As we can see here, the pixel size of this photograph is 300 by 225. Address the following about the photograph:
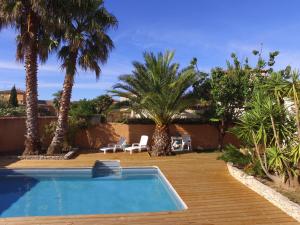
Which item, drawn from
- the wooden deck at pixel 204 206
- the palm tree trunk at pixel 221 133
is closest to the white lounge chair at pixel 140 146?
the palm tree trunk at pixel 221 133

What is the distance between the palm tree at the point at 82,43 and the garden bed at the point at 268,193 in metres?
8.27

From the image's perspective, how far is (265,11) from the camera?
1642 centimetres

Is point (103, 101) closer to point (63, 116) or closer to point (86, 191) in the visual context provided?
point (63, 116)

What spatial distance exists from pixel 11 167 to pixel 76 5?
7.25 metres

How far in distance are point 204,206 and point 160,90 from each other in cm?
880

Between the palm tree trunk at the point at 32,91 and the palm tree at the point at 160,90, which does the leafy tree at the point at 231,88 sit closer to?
the palm tree at the point at 160,90

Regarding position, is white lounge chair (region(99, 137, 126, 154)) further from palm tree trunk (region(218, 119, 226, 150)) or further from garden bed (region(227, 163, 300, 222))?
garden bed (region(227, 163, 300, 222))

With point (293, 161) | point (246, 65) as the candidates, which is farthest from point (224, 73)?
point (293, 161)

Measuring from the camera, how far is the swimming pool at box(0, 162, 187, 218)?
897cm

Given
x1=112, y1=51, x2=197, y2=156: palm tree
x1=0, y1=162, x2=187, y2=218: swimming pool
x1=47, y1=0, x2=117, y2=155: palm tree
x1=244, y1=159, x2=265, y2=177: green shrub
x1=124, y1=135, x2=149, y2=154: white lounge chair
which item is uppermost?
x1=47, y1=0, x2=117, y2=155: palm tree

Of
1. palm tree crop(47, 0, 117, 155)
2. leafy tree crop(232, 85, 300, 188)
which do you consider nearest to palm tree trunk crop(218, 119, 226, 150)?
palm tree crop(47, 0, 117, 155)

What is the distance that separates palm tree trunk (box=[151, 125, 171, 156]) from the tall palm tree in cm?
551

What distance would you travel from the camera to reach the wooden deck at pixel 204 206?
695 cm

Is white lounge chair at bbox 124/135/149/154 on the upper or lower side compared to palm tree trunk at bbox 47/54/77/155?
lower
